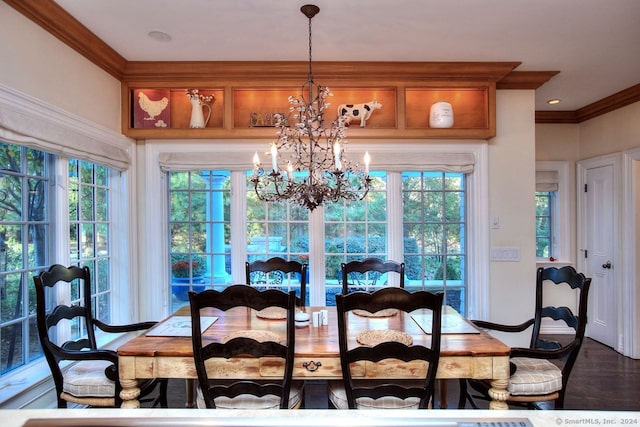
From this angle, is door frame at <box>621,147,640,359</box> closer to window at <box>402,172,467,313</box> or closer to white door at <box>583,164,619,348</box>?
white door at <box>583,164,619,348</box>

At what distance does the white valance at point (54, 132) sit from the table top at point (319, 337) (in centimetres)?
124

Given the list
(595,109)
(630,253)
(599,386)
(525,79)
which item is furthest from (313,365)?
(595,109)

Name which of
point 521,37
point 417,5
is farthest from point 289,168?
point 521,37

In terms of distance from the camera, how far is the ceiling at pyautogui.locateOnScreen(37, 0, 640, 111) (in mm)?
2100

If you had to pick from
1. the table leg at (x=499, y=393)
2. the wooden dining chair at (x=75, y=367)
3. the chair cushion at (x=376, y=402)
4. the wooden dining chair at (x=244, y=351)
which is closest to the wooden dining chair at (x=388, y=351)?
the chair cushion at (x=376, y=402)

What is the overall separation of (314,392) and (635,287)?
10.8 ft

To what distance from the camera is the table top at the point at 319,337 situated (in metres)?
1.69

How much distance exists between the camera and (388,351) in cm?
155

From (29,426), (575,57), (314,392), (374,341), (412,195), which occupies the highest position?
(575,57)

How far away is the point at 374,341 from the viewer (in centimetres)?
176

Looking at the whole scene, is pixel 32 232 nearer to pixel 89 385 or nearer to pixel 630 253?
pixel 89 385

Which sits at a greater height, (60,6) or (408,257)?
(60,6)

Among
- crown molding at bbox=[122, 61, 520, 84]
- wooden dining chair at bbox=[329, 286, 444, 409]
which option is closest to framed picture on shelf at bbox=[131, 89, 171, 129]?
crown molding at bbox=[122, 61, 520, 84]

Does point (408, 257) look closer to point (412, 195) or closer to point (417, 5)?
point (412, 195)
